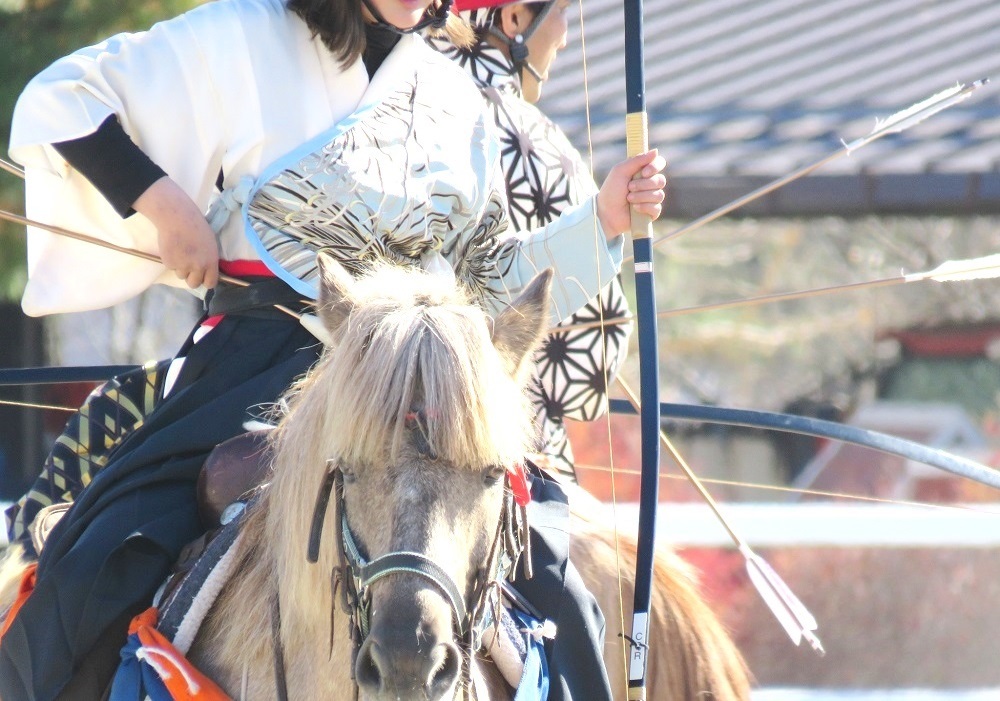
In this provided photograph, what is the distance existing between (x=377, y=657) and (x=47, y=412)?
5688 millimetres

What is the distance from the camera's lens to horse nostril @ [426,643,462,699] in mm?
1850

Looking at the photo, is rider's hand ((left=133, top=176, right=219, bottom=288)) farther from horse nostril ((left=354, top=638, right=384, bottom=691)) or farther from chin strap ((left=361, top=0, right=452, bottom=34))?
horse nostril ((left=354, top=638, right=384, bottom=691))

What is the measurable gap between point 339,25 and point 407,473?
119 cm

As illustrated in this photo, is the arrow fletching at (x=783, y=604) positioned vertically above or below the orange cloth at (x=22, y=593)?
below

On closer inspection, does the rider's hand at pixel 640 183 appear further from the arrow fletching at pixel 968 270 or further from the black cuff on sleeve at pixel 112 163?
the black cuff on sleeve at pixel 112 163

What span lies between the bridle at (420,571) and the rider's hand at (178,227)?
0.73 m

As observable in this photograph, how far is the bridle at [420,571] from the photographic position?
6.13 ft

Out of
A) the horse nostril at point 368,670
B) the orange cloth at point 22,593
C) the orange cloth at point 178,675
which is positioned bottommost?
the orange cloth at point 178,675

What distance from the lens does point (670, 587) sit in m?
3.26

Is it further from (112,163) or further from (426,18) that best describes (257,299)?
(426,18)

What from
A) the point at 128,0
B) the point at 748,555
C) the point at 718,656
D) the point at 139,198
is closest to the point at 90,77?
the point at 139,198

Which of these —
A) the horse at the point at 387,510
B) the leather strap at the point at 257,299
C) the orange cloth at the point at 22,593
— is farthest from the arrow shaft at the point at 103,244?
the orange cloth at the point at 22,593

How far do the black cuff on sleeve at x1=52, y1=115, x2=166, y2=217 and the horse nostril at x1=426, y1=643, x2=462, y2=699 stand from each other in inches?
45.5

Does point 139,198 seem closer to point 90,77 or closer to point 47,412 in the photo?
point 90,77
